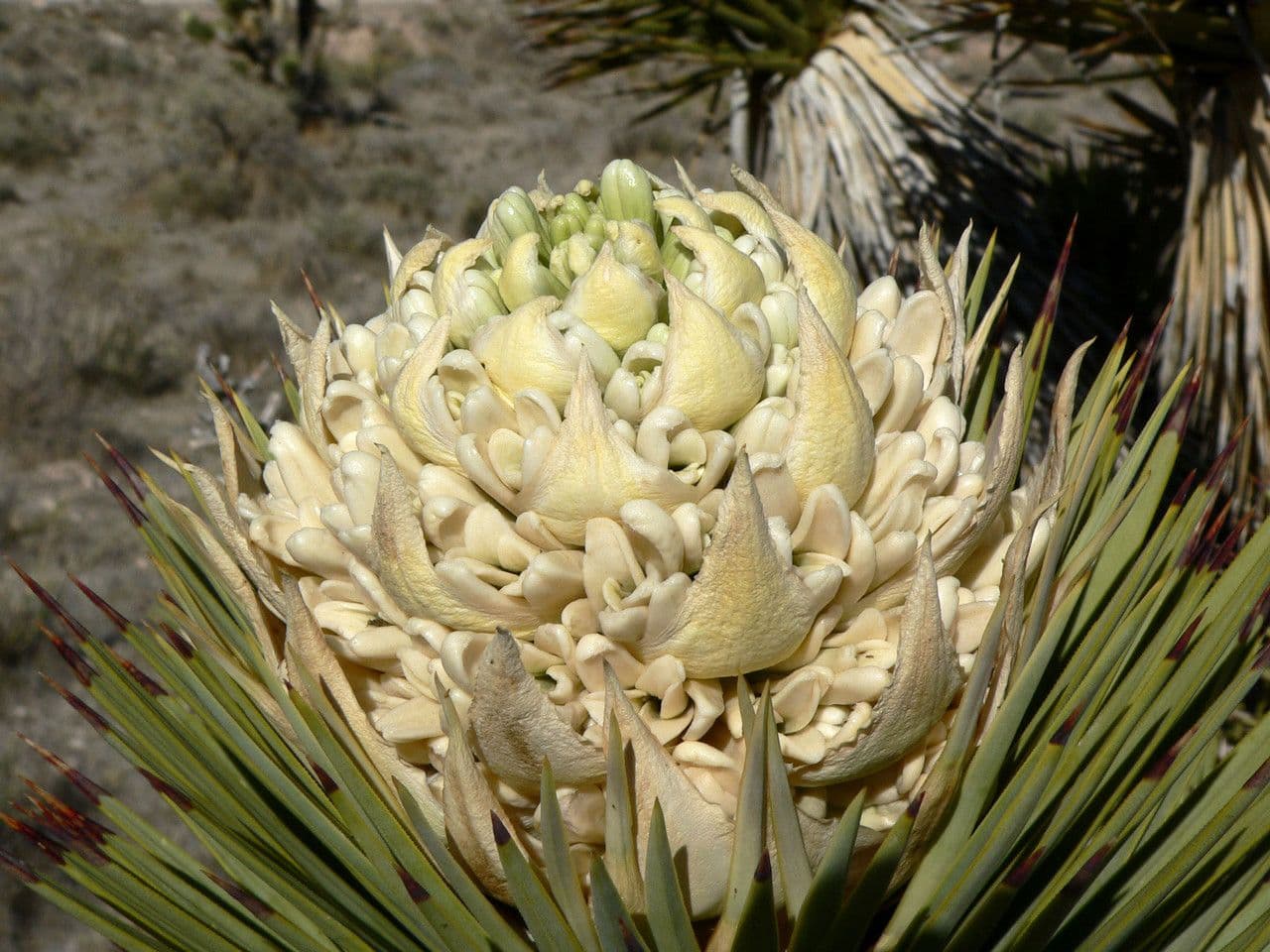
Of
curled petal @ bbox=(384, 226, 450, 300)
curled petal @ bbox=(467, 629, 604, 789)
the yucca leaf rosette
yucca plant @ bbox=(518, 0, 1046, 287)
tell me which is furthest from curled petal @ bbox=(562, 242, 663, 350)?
yucca plant @ bbox=(518, 0, 1046, 287)

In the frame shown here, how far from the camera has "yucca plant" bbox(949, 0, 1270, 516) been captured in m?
2.45

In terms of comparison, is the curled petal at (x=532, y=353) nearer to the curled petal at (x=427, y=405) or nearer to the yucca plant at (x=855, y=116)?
the curled petal at (x=427, y=405)

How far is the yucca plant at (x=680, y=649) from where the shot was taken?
96 cm

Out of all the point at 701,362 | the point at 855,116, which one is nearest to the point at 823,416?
the point at 701,362

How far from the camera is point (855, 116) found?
3.14 metres

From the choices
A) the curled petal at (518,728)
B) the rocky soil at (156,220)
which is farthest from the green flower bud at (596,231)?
the rocky soil at (156,220)

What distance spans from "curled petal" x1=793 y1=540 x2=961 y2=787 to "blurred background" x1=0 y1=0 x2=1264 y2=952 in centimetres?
110

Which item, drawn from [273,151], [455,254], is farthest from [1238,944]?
[273,151]

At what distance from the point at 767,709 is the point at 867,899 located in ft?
0.72

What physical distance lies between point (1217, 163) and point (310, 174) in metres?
8.71

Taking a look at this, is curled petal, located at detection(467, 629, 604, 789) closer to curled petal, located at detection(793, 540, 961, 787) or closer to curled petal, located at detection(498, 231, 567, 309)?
curled petal, located at detection(793, 540, 961, 787)

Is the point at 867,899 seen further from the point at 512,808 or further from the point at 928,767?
the point at 512,808

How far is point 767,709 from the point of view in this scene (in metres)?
0.88

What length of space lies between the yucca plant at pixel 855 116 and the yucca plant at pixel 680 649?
6.34 feet
